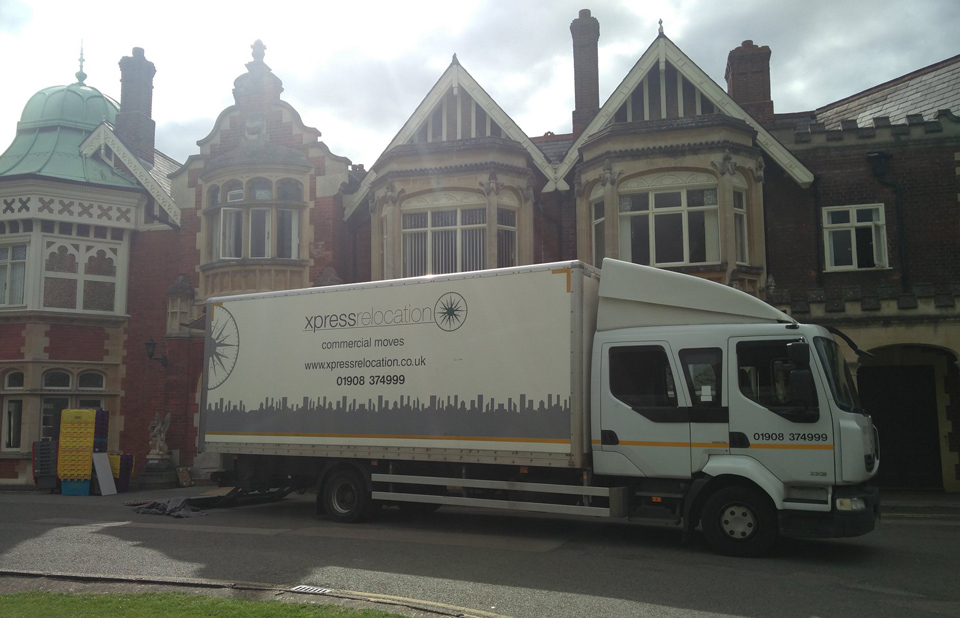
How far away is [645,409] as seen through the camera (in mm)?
9570

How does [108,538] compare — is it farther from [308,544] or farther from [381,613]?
[381,613]

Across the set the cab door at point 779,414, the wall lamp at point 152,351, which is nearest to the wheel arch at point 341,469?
the cab door at point 779,414

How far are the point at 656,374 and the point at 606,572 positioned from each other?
8.68 feet

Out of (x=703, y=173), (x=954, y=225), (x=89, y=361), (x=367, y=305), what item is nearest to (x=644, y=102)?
(x=703, y=173)

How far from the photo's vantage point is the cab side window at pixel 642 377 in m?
9.53

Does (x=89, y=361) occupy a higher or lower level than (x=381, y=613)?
higher

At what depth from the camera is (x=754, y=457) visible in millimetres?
8906

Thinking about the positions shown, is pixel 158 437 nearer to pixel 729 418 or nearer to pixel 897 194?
pixel 729 418

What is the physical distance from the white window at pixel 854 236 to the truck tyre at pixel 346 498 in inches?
486

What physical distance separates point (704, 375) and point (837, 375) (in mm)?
1509

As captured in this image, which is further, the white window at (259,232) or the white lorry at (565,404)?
the white window at (259,232)

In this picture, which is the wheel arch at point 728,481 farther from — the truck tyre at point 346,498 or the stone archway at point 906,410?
the stone archway at point 906,410

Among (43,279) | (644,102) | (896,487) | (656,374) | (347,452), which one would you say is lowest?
(896,487)

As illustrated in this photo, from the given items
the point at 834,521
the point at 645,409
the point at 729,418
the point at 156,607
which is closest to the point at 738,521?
the point at 834,521
